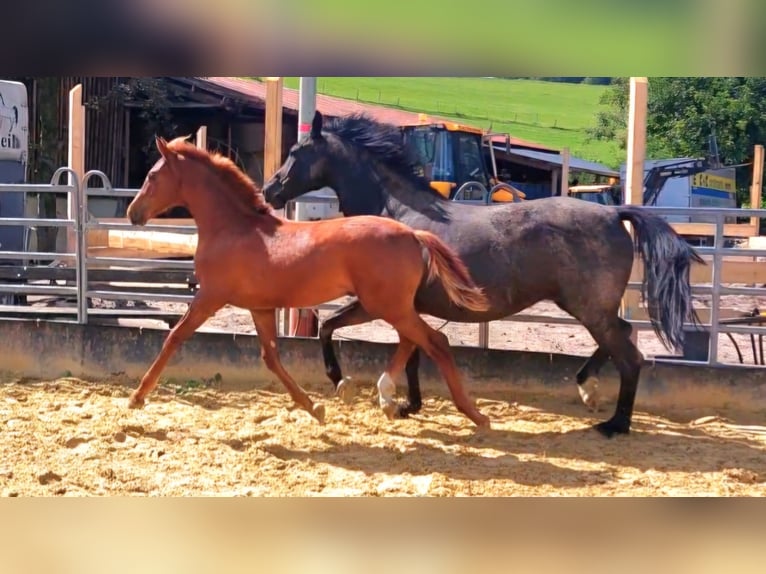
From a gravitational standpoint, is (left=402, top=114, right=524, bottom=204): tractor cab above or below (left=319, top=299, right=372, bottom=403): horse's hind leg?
above

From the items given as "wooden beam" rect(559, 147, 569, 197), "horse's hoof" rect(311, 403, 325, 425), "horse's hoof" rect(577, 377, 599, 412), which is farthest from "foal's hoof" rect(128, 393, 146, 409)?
"wooden beam" rect(559, 147, 569, 197)

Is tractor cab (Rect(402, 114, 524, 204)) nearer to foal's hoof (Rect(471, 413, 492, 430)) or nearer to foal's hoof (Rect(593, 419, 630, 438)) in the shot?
foal's hoof (Rect(593, 419, 630, 438))

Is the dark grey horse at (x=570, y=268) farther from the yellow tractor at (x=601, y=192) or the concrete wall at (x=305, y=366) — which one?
the yellow tractor at (x=601, y=192)

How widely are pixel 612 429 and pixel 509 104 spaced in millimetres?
40309

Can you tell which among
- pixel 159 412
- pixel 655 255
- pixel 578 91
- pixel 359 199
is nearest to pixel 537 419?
pixel 655 255

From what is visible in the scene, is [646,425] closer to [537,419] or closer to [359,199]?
[537,419]

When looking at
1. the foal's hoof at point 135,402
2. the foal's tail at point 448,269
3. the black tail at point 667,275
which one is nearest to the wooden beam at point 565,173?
the black tail at point 667,275

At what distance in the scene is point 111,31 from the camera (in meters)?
1.01

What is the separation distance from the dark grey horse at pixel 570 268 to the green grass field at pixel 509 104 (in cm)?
2846

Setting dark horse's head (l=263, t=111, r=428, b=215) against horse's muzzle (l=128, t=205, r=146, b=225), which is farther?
dark horse's head (l=263, t=111, r=428, b=215)

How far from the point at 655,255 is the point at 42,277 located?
546 cm

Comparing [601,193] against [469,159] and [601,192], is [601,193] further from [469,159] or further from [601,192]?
[469,159]

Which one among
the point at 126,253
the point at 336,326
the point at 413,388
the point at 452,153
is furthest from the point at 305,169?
the point at 452,153

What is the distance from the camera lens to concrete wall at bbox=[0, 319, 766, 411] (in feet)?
19.9
